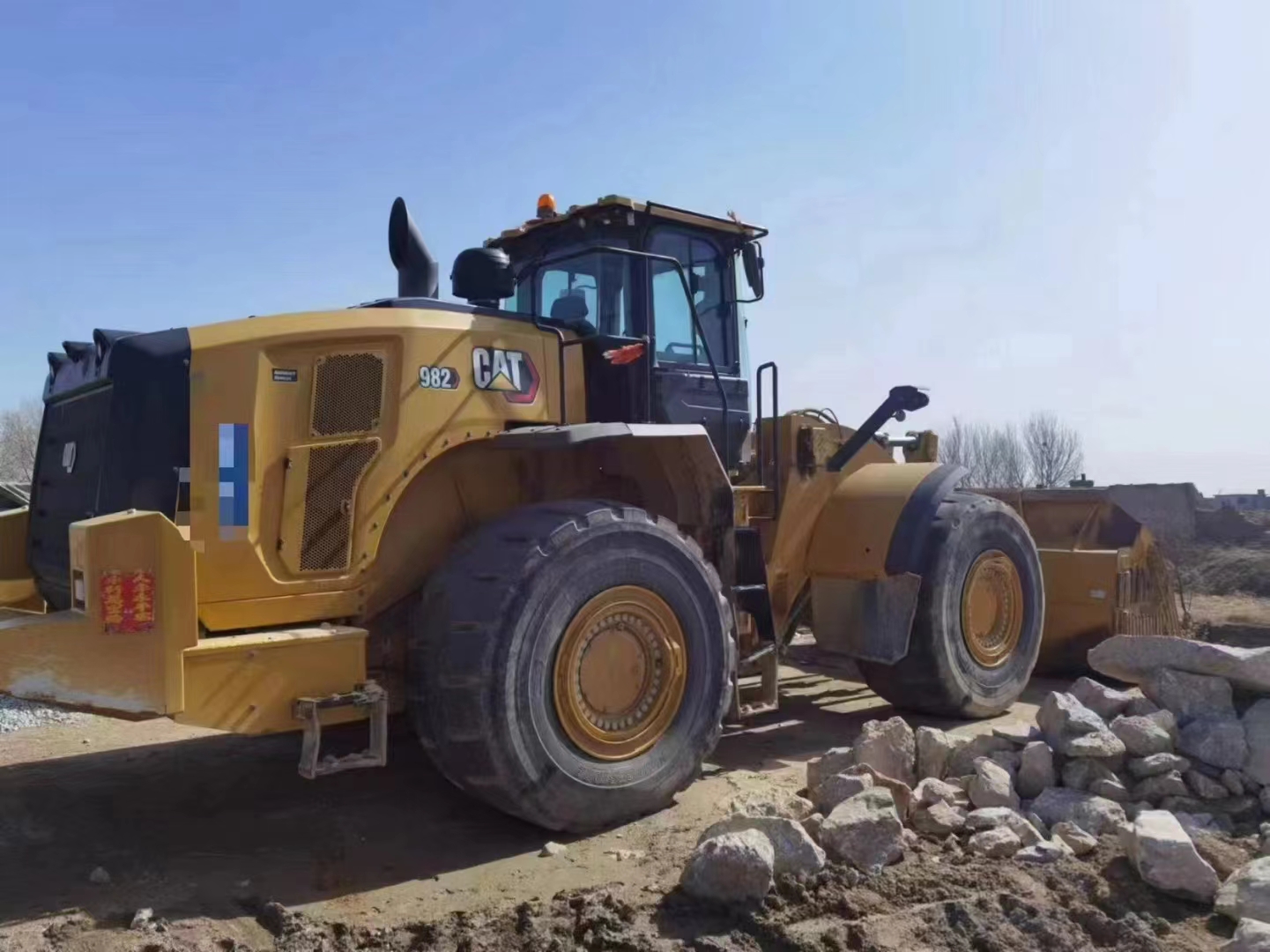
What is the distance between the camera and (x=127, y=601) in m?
3.86

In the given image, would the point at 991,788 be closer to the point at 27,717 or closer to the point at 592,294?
the point at 592,294

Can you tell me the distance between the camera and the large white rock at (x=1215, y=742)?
5062mm

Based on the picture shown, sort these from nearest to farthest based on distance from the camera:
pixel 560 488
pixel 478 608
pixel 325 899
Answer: pixel 325 899 → pixel 478 608 → pixel 560 488

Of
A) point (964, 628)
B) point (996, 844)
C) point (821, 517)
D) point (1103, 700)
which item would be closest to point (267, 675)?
point (996, 844)

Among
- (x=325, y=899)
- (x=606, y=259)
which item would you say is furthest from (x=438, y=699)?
(x=606, y=259)

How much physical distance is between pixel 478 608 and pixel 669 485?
1608 mm

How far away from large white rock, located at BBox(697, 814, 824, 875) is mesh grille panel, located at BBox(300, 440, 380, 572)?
1887 mm

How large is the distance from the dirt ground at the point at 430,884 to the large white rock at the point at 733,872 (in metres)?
0.06

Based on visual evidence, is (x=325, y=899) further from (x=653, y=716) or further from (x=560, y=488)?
(x=560, y=488)

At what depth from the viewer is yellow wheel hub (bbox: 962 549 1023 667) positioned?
6.91m

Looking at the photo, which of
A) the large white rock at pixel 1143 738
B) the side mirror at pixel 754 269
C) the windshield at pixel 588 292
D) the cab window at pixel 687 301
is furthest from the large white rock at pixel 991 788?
the side mirror at pixel 754 269

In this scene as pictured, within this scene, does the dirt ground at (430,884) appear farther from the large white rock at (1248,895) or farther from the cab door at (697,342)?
the cab door at (697,342)

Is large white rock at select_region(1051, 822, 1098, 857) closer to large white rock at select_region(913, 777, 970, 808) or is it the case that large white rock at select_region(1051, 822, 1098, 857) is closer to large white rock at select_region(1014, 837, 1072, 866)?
large white rock at select_region(1014, 837, 1072, 866)

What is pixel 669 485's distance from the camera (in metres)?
5.60
